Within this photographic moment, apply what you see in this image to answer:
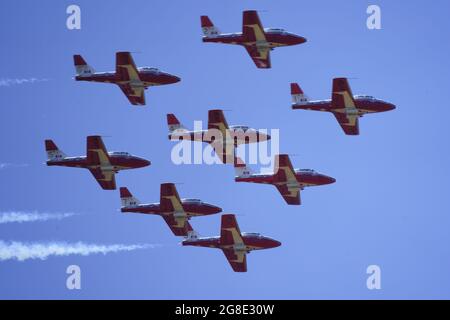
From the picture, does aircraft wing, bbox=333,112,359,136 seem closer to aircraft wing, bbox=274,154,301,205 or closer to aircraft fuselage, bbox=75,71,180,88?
aircraft wing, bbox=274,154,301,205

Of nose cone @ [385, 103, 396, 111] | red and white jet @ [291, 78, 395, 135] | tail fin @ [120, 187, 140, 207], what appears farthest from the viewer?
tail fin @ [120, 187, 140, 207]

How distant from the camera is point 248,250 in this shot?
4515 inches

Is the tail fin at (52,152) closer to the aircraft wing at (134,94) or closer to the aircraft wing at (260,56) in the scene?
the aircraft wing at (134,94)

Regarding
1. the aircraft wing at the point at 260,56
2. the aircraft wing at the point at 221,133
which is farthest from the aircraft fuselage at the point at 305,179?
the aircraft wing at the point at 260,56

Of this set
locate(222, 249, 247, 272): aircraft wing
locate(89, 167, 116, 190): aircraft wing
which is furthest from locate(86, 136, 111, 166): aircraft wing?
locate(222, 249, 247, 272): aircraft wing

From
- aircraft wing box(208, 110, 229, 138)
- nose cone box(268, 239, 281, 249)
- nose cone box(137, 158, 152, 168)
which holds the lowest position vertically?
nose cone box(268, 239, 281, 249)

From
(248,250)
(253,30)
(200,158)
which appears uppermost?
(253,30)

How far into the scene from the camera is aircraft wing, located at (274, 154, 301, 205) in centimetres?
11388

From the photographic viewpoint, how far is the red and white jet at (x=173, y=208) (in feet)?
376

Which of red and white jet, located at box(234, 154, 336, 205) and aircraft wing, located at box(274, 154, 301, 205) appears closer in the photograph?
aircraft wing, located at box(274, 154, 301, 205)

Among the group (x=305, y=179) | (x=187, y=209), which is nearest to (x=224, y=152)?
(x=187, y=209)
